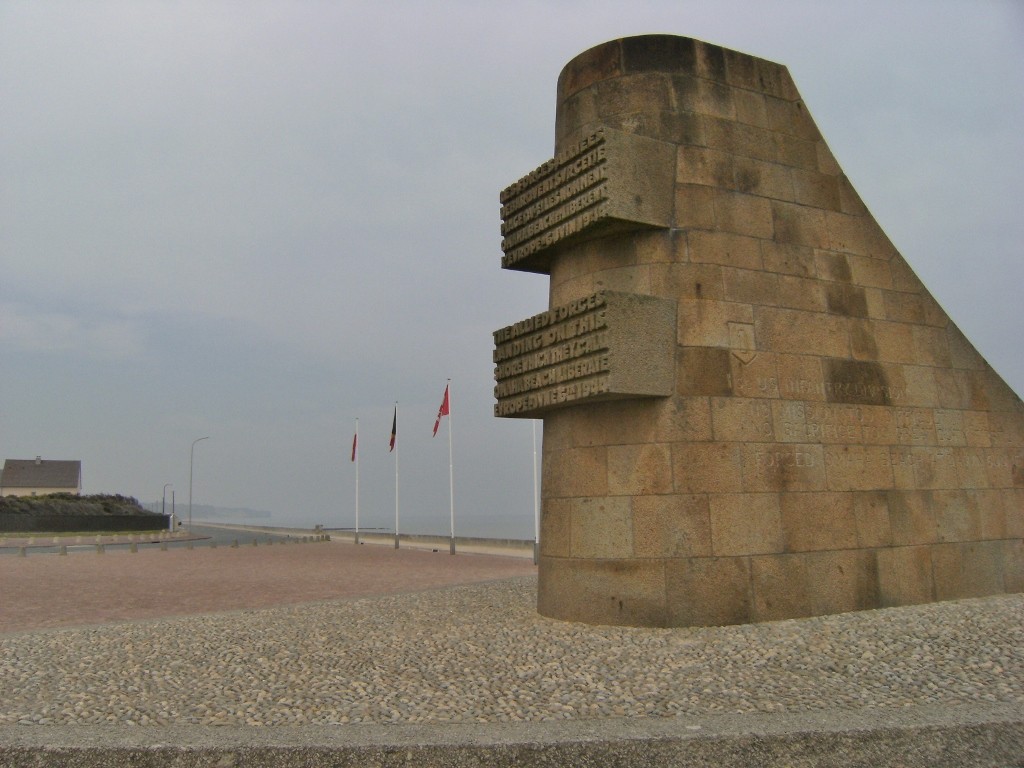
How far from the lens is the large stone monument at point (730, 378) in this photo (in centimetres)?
949

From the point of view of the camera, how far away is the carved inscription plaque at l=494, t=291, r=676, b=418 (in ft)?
30.8

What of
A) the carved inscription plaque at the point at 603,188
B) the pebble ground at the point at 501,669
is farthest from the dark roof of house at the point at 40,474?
the carved inscription plaque at the point at 603,188

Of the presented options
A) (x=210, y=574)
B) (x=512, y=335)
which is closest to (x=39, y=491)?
(x=210, y=574)

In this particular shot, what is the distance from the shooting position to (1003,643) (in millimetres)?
7773

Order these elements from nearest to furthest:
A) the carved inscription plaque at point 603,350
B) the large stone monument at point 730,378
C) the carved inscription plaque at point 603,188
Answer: the carved inscription plaque at point 603,350, the large stone monument at point 730,378, the carved inscription plaque at point 603,188

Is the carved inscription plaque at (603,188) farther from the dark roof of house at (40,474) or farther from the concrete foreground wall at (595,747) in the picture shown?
the dark roof of house at (40,474)

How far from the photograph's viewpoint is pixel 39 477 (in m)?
103

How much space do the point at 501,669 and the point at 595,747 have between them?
2.60m

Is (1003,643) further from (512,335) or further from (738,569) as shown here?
(512,335)

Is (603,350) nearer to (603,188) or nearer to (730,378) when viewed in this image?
(730,378)

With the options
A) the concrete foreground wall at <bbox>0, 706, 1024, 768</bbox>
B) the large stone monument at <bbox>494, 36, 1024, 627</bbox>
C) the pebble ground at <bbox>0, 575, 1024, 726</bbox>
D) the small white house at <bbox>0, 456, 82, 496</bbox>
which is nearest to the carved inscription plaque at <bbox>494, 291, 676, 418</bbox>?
the large stone monument at <bbox>494, 36, 1024, 627</bbox>

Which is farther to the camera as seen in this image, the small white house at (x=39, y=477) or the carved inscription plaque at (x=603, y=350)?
Result: the small white house at (x=39, y=477)

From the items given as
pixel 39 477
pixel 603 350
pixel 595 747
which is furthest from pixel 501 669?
pixel 39 477

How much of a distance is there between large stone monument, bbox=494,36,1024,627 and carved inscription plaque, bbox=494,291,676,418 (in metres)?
0.03
